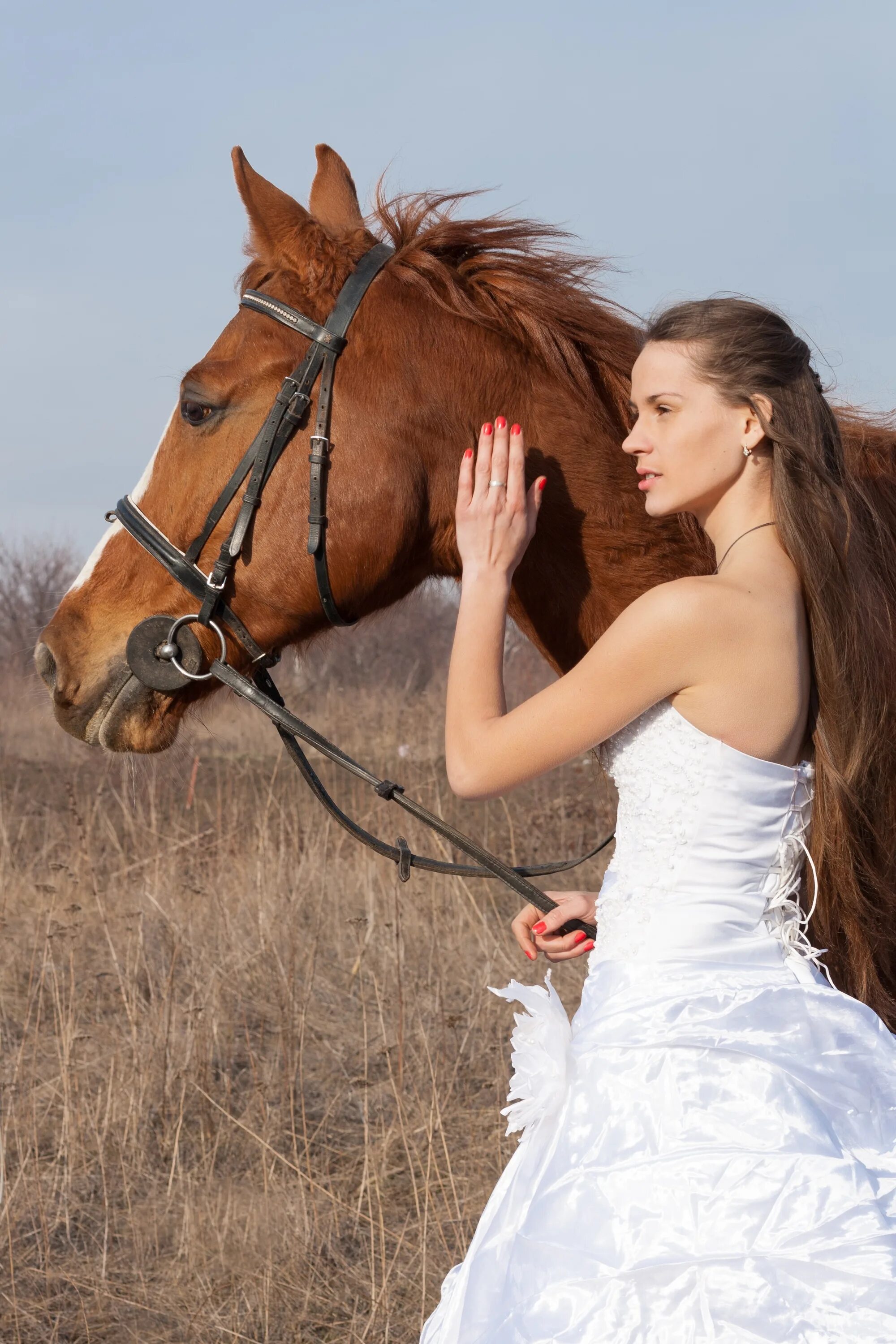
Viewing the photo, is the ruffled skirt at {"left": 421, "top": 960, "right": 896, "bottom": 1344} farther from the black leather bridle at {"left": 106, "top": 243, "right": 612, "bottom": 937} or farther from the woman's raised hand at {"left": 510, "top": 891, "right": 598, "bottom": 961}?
the black leather bridle at {"left": 106, "top": 243, "right": 612, "bottom": 937}

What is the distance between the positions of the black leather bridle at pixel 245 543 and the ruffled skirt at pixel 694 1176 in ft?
1.62

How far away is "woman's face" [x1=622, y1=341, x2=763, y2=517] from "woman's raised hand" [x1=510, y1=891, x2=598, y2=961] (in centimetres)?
72

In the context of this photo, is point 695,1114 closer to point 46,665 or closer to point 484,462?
point 484,462

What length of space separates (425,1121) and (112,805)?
462 cm

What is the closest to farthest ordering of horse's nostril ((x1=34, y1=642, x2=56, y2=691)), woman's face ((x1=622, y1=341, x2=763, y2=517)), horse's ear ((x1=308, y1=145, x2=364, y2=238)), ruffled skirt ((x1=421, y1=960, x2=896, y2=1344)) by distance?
ruffled skirt ((x1=421, y1=960, x2=896, y2=1344)), woman's face ((x1=622, y1=341, x2=763, y2=517)), horse's nostril ((x1=34, y1=642, x2=56, y2=691)), horse's ear ((x1=308, y1=145, x2=364, y2=238))

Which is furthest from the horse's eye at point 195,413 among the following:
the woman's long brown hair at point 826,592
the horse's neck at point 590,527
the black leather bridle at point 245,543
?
the woman's long brown hair at point 826,592

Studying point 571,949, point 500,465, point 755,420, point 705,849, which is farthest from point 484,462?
point 571,949

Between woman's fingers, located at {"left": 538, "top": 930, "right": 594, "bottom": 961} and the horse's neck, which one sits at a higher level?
the horse's neck

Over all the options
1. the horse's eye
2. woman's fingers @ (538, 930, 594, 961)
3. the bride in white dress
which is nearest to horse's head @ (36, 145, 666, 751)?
the horse's eye

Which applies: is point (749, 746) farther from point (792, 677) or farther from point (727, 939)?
point (727, 939)

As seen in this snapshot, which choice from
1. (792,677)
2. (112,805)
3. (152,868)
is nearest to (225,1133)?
(152,868)

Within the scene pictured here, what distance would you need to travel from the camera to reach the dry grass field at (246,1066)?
306cm

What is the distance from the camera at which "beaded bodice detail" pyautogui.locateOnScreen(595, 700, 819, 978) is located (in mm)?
1568

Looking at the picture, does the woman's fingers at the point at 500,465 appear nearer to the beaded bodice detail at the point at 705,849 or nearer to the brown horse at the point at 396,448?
the brown horse at the point at 396,448
